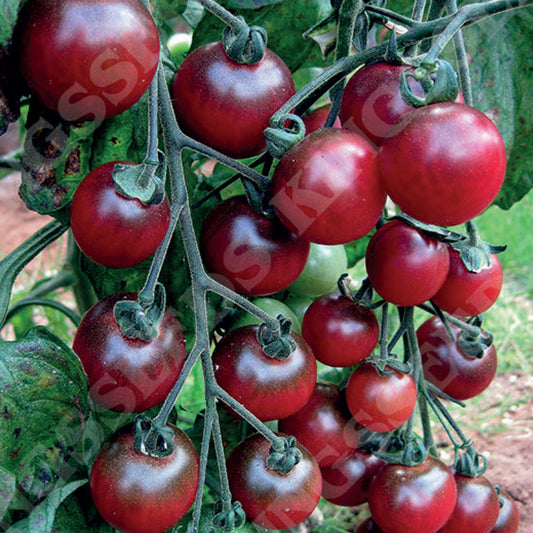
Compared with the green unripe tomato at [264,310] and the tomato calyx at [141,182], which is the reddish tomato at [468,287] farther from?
the tomato calyx at [141,182]

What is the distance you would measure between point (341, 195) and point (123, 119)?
0.31m

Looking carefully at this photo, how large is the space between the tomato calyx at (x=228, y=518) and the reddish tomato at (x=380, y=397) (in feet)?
0.69

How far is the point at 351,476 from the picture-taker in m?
0.90

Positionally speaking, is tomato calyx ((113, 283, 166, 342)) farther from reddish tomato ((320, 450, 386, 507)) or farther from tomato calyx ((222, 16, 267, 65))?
reddish tomato ((320, 450, 386, 507))

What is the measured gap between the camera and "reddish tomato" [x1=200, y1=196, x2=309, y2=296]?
670 millimetres

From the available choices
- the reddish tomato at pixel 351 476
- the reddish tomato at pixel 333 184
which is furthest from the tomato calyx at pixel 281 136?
the reddish tomato at pixel 351 476

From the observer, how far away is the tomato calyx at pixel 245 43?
24.3 inches

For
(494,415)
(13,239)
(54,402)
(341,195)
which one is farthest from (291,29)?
(13,239)

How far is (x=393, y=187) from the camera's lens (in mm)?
547

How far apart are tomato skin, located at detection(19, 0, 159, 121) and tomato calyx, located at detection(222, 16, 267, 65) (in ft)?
0.30

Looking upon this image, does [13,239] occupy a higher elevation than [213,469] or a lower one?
lower

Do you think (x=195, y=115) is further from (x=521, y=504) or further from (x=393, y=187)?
(x=521, y=504)

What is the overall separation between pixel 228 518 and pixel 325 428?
0.75 ft

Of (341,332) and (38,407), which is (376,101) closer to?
(341,332)
